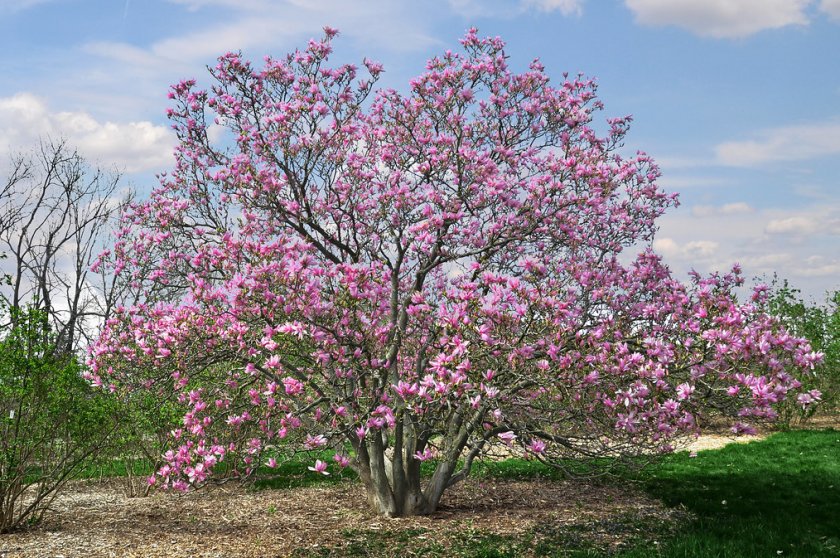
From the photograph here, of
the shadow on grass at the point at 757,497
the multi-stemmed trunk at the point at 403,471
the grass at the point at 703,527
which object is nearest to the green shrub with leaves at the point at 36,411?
the multi-stemmed trunk at the point at 403,471

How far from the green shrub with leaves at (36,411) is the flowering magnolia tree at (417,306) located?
0.67 m

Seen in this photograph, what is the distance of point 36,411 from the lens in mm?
9109

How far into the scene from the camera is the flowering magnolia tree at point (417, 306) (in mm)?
7348

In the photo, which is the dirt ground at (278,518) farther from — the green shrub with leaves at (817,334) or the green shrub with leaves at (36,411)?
the green shrub with leaves at (817,334)

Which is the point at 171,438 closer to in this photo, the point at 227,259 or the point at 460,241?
the point at 227,259

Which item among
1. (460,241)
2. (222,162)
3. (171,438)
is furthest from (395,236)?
(171,438)

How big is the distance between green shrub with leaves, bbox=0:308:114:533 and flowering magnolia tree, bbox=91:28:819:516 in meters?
0.67

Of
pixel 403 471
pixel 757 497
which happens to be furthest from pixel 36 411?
pixel 757 497

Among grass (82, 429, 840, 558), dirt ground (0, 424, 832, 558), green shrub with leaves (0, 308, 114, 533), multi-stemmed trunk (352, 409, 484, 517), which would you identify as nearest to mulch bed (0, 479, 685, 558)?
dirt ground (0, 424, 832, 558)

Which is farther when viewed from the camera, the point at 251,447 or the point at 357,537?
the point at 357,537

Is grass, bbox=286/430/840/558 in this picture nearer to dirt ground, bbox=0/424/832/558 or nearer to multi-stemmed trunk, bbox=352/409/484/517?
dirt ground, bbox=0/424/832/558

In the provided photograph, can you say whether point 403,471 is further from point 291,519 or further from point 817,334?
point 817,334

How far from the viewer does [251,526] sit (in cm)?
931

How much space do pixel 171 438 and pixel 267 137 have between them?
5669 millimetres
